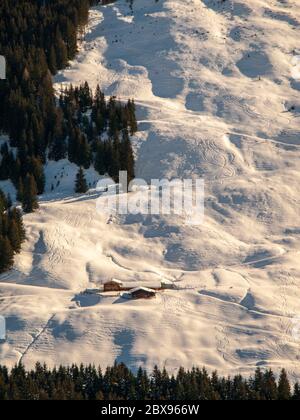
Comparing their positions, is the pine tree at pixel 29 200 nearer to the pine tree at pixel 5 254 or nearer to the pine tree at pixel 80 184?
the pine tree at pixel 80 184

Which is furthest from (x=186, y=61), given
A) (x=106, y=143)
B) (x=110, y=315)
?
(x=110, y=315)

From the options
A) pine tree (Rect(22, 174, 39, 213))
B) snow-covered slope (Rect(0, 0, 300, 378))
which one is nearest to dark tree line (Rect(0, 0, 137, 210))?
pine tree (Rect(22, 174, 39, 213))

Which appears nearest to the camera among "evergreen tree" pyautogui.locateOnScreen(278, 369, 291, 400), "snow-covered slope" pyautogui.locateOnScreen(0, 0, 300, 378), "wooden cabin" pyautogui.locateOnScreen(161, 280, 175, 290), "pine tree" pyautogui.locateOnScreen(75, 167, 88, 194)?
"evergreen tree" pyautogui.locateOnScreen(278, 369, 291, 400)

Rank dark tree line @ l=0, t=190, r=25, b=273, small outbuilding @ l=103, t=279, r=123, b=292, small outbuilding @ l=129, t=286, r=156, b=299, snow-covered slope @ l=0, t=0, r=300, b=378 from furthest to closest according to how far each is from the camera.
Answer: dark tree line @ l=0, t=190, r=25, b=273
small outbuilding @ l=103, t=279, r=123, b=292
small outbuilding @ l=129, t=286, r=156, b=299
snow-covered slope @ l=0, t=0, r=300, b=378

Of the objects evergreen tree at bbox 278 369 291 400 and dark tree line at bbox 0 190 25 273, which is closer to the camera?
evergreen tree at bbox 278 369 291 400

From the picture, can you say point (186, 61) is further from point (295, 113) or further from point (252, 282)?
point (252, 282)

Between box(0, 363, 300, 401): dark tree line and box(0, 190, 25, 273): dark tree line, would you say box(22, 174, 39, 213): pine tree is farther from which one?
box(0, 363, 300, 401): dark tree line

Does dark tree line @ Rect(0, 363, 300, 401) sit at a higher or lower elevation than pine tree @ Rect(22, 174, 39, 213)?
higher
